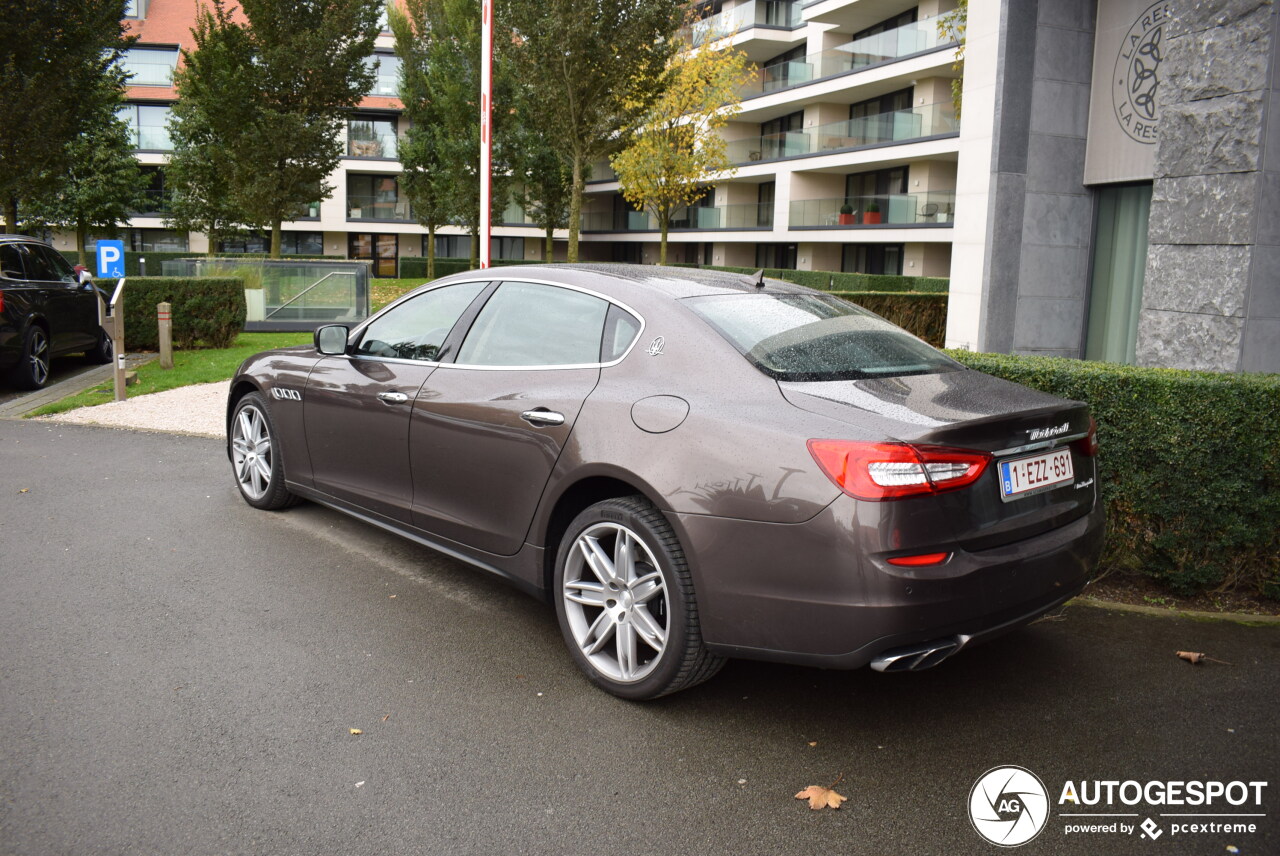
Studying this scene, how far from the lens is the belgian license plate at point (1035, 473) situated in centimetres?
345

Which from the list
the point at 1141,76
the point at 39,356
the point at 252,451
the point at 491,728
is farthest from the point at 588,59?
the point at 491,728

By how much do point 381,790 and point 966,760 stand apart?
1.93 meters

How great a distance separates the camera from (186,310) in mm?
15633

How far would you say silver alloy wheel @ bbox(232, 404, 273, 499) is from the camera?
6391 mm

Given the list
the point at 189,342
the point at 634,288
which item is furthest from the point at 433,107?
the point at 634,288

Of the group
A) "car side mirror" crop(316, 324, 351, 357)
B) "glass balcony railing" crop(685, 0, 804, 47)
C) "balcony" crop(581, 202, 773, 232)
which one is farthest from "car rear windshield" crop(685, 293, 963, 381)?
"glass balcony railing" crop(685, 0, 804, 47)

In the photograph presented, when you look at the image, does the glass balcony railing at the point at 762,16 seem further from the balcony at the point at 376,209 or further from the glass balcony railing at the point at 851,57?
the balcony at the point at 376,209

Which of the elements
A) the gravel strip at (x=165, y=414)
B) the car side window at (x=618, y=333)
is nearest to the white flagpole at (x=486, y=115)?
the gravel strip at (x=165, y=414)

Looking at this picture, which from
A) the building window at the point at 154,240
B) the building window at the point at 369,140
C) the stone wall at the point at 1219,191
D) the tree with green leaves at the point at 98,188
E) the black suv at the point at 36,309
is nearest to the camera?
the stone wall at the point at 1219,191

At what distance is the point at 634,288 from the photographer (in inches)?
168

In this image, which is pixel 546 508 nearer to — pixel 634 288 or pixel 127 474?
pixel 634 288

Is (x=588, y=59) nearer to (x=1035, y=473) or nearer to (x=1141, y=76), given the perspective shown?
(x=1141, y=76)

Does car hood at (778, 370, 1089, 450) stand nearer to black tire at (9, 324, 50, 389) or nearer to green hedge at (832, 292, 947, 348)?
black tire at (9, 324, 50, 389)

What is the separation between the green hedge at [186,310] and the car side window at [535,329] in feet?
40.5
